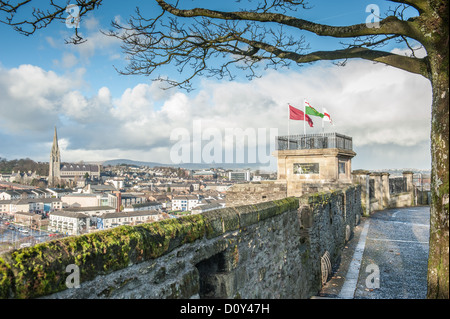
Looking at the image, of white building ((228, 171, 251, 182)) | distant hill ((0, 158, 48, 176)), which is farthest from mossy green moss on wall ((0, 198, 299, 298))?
white building ((228, 171, 251, 182))

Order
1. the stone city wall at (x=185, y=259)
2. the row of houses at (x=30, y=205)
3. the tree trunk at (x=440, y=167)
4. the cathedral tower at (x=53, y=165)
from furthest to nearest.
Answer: the cathedral tower at (x=53, y=165) → the row of houses at (x=30, y=205) → the tree trunk at (x=440, y=167) → the stone city wall at (x=185, y=259)

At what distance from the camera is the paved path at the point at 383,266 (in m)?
8.21

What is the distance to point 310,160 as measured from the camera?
1873 centimetres

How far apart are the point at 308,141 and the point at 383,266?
10.6 metres

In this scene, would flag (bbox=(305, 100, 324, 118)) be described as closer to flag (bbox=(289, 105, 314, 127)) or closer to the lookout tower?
flag (bbox=(289, 105, 314, 127))

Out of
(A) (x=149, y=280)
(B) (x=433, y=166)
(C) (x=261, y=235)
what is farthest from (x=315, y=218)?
(A) (x=149, y=280)

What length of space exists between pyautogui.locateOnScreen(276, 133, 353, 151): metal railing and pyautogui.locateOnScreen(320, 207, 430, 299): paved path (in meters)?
5.57

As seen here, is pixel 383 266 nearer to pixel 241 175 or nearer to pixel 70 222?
pixel 70 222

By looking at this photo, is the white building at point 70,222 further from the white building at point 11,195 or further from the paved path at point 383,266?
the paved path at point 383,266

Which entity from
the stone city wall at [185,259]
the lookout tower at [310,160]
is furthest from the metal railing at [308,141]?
the stone city wall at [185,259]

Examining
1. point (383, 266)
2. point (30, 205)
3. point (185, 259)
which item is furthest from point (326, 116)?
point (185, 259)

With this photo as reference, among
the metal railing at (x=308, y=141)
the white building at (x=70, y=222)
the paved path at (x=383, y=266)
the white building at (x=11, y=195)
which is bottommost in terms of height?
the paved path at (x=383, y=266)

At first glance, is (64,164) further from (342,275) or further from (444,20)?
(444,20)
